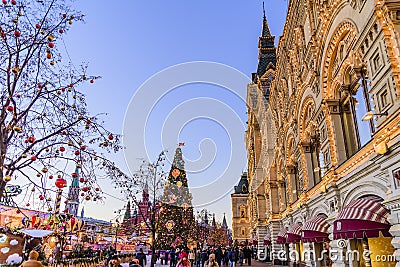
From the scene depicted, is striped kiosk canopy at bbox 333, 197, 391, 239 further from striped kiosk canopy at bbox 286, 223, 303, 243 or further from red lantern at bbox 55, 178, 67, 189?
striped kiosk canopy at bbox 286, 223, 303, 243

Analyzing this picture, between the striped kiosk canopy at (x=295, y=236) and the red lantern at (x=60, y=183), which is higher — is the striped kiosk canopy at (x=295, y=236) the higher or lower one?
the lower one

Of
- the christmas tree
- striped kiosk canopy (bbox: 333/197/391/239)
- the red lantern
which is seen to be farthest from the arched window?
the christmas tree

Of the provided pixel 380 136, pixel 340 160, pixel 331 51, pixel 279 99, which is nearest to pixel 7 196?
pixel 380 136

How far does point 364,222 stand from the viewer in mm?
8961

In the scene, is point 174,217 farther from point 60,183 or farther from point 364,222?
point 60,183

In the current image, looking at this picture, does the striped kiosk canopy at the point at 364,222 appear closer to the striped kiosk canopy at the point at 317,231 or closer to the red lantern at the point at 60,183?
the striped kiosk canopy at the point at 317,231

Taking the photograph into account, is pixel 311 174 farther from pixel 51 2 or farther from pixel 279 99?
pixel 51 2

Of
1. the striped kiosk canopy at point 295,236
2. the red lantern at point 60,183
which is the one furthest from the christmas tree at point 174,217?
the red lantern at point 60,183

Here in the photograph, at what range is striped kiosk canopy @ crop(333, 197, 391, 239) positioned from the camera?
28.7 feet

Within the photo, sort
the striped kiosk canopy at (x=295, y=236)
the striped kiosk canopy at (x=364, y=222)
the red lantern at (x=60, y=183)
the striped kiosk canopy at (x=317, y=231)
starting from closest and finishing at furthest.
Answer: the red lantern at (x=60, y=183)
the striped kiosk canopy at (x=364, y=222)
the striped kiosk canopy at (x=317, y=231)
the striped kiosk canopy at (x=295, y=236)

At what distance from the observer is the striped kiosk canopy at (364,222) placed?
875cm

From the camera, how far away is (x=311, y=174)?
1817cm

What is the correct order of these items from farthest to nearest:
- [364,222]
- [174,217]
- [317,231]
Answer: [174,217] → [317,231] → [364,222]

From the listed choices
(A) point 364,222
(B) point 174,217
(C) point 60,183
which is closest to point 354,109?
(A) point 364,222
